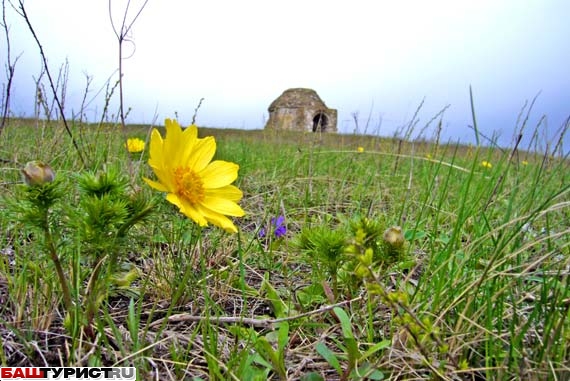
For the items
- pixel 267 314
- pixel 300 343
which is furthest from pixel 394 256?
pixel 267 314

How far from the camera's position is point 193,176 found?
90 cm

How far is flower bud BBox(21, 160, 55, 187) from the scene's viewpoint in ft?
2.37

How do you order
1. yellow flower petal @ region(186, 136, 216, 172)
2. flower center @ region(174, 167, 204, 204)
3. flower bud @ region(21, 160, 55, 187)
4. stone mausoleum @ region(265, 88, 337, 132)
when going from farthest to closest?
stone mausoleum @ region(265, 88, 337, 132)
yellow flower petal @ region(186, 136, 216, 172)
flower center @ region(174, 167, 204, 204)
flower bud @ region(21, 160, 55, 187)

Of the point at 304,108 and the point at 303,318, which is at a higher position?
the point at 304,108

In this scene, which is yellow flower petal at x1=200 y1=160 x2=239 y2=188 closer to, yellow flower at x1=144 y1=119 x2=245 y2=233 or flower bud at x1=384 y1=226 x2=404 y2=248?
yellow flower at x1=144 y1=119 x2=245 y2=233

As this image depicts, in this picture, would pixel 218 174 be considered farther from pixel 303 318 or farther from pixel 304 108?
pixel 304 108

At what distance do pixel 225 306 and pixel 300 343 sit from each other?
0.81ft

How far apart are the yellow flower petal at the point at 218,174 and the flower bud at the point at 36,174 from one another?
317mm

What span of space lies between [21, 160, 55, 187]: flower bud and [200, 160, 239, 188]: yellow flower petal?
0.32 m

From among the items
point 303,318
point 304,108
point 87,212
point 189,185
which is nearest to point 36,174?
point 87,212

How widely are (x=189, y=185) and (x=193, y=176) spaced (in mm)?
31

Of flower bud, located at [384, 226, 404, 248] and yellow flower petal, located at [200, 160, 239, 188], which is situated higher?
yellow flower petal, located at [200, 160, 239, 188]

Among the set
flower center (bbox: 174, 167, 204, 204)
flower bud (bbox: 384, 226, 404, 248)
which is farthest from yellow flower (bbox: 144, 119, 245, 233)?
flower bud (bbox: 384, 226, 404, 248)

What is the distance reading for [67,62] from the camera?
2418mm
